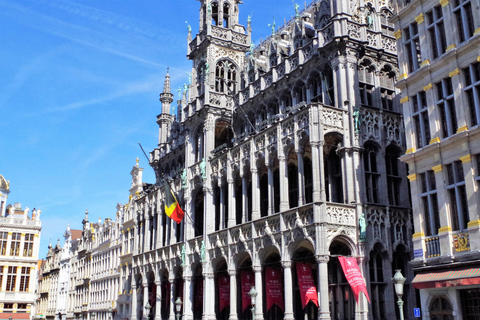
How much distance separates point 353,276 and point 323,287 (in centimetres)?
176

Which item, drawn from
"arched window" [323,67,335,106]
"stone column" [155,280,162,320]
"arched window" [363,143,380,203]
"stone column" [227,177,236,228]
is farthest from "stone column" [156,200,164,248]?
"arched window" [363,143,380,203]

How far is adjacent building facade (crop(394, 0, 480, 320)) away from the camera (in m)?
23.5

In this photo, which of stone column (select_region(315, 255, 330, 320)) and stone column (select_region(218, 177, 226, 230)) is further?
stone column (select_region(218, 177, 226, 230))

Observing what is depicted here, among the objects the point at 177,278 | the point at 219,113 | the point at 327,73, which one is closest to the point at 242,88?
the point at 219,113

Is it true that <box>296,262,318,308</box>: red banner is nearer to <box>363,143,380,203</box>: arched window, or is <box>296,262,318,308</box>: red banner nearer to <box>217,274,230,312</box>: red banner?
<box>363,143,380,203</box>: arched window

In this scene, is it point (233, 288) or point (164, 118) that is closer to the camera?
point (233, 288)

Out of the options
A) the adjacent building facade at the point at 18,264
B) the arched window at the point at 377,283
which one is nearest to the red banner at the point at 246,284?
the arched window at the point at 377,283

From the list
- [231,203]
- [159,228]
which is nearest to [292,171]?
[231,203]

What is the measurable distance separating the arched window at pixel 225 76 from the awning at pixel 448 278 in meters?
26.0

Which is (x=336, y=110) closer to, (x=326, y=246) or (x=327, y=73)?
(x=327, y=73)

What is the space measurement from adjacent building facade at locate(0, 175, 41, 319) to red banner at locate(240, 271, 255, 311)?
5022cm

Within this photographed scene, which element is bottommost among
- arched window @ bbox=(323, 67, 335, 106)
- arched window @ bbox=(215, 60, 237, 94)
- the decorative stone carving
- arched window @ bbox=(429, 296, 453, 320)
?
arched window @ bbox=(429, 296, 453, 320)

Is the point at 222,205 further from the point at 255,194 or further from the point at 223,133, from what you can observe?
the point at 223,133

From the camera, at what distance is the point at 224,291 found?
Answer: 132 ft
